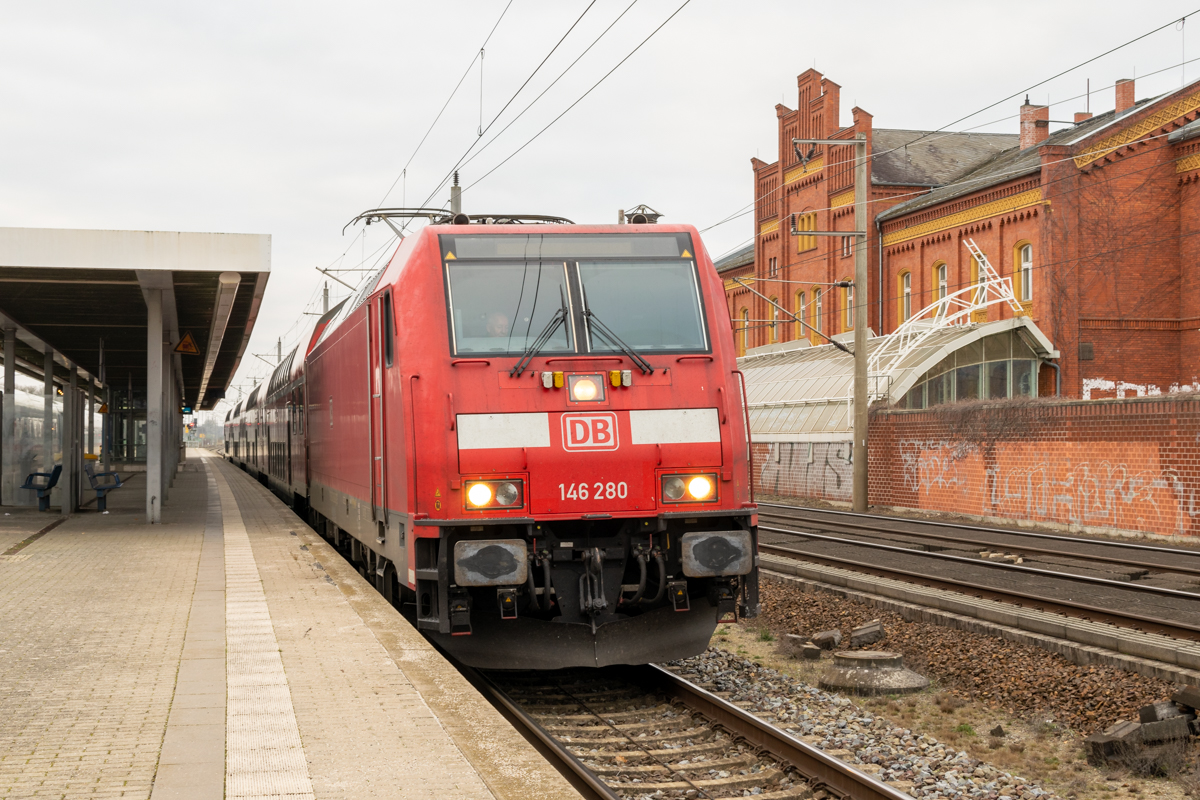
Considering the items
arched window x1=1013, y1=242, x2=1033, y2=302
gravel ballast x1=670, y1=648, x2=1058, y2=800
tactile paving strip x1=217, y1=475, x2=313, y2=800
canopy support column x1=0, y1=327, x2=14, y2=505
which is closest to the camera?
tactile paving strip x1=217, y1=475, x2=313, y2=800

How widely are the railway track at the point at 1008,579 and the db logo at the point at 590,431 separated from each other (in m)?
5.17

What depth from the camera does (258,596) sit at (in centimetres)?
1041

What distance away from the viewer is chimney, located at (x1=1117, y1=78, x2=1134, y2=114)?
132 feet

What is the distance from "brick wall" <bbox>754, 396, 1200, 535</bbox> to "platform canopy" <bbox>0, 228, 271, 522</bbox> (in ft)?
47.9

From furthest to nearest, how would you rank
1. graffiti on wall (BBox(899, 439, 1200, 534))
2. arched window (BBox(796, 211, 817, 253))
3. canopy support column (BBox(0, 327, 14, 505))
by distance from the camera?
arched window (BBox(796, 211, 817, 253)) < canopy support column (BBox(0, 327, 14, 505)) < graffiti on wall (BBox(899, 439, 1200, 534))

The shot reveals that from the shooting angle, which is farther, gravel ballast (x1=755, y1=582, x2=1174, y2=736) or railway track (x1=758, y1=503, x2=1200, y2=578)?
railway track (x1=758, y1=503, x2=1200, y2=578)

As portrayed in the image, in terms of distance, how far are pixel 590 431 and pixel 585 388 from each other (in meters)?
0.31

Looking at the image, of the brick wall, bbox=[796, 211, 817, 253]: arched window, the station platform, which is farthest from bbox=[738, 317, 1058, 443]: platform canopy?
the station platform

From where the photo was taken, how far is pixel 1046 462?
21891mm

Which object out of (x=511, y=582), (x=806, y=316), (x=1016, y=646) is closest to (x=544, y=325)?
(x=511, y=582)

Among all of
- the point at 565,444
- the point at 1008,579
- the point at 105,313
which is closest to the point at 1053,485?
the point at 1008,579

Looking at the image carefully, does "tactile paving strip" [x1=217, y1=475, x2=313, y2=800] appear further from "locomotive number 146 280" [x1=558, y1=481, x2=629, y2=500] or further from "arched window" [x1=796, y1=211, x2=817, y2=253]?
"arched window" [x1=796, y1=211, x2=817, y2=253]

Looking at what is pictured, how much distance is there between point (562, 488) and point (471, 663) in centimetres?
149

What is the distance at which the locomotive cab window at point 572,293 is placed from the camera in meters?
8.06
